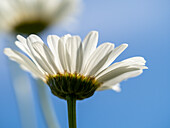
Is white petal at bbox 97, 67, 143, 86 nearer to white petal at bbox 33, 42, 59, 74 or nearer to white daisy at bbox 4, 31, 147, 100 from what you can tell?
white daisy at bbox 4, 31, 147, 100

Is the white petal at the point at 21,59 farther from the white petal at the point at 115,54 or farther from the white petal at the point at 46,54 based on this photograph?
the white petal at the point at 115,54

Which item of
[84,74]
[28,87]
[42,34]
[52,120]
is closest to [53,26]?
[42,34]

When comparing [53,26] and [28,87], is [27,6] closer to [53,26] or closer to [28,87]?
[53,26]

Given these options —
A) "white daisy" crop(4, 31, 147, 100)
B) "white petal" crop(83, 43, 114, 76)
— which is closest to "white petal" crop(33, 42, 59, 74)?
"white daisy" crop(4, 31, 147, 100)

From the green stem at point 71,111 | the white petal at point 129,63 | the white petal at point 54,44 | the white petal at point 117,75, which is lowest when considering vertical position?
the green stem at point 71,111

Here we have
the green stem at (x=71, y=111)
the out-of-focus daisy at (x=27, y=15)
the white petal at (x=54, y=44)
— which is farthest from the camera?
the out-of-focus daisy at (x=27, y=15)

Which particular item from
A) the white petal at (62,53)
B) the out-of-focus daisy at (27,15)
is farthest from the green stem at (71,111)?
the out-of-focus daisy at (27,15)

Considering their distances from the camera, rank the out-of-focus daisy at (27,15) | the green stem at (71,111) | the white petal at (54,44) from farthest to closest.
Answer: the out-of-focus daisy at (27,15)
the white petal at (54,44)
the green stem at (71,111)

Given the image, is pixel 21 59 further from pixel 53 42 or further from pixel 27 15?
pixel 27 15
